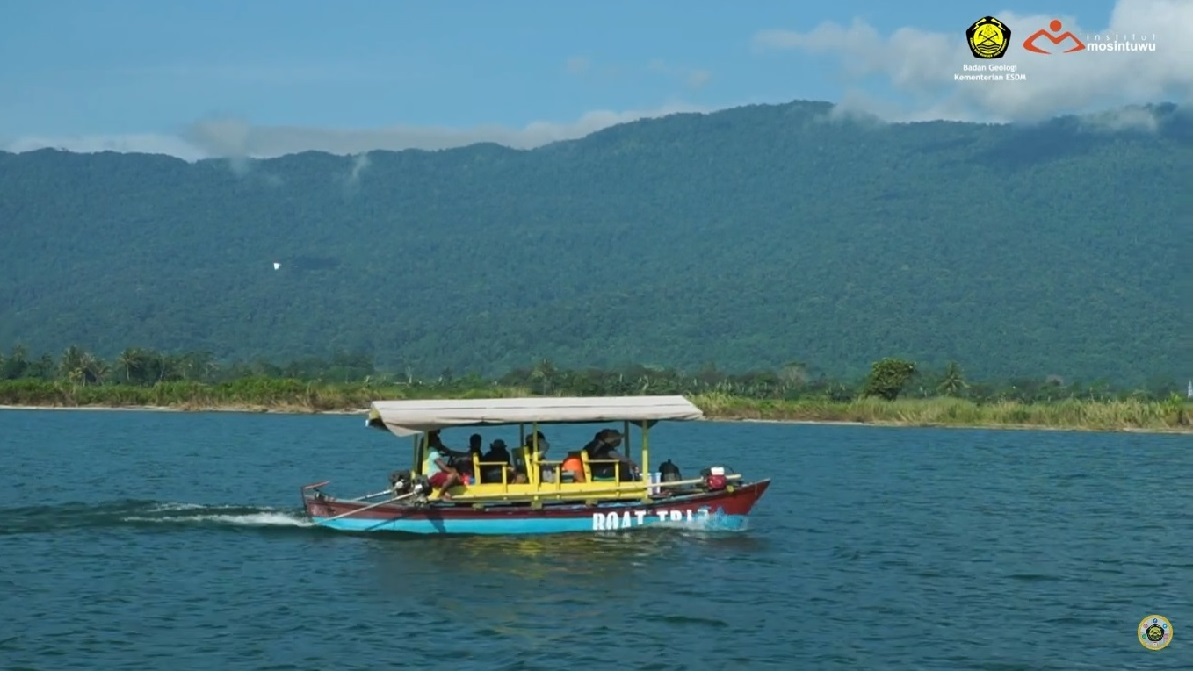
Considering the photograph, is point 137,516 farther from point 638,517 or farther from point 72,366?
point 72,366

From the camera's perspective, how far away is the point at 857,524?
113 ft

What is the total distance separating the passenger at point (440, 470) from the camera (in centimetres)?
2905

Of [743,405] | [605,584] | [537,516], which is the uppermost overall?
[743,405]

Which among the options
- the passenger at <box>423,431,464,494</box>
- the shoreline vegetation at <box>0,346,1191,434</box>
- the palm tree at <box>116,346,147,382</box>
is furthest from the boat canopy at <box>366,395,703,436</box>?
the palm tree at <box>116,346,147,382</box>

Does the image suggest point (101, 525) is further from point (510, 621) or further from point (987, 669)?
point (987, 669)

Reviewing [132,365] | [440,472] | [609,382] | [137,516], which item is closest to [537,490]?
[440,472]

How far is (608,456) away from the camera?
98.4 ft

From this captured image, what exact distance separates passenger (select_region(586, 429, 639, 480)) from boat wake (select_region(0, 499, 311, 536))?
231 inches

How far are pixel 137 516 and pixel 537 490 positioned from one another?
9.21 metres

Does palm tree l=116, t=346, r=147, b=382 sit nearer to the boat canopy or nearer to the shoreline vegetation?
the shoreline vegetation

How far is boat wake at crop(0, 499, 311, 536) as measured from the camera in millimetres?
32062

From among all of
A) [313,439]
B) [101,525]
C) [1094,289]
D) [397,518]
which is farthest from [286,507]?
[1094,289]

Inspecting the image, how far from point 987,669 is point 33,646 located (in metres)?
12.4

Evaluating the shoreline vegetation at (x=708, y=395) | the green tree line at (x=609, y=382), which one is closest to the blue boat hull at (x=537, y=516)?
the shoreline vegetation at (x=708, y=395)
